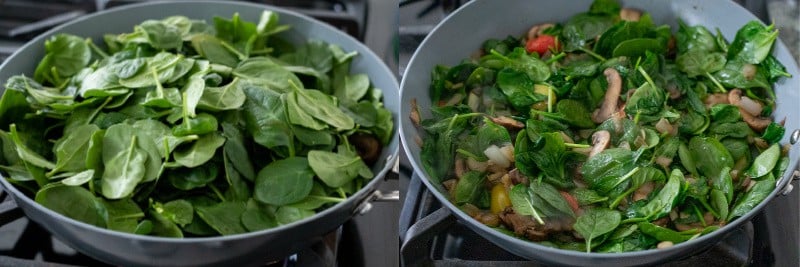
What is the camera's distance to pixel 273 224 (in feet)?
2.30

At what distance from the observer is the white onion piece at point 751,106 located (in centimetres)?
66

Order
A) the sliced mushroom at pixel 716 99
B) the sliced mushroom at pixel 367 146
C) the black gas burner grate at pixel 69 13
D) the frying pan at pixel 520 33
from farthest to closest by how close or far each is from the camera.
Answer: the black gas burner grate at pixel 69 13 < the sliced mushroom at pixel 367 146 < the sliced mushroom at pixel 716 99 < the frying pan at pixel 520 33

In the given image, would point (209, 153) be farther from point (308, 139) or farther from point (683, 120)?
point (683, 120)

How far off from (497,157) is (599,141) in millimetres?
79

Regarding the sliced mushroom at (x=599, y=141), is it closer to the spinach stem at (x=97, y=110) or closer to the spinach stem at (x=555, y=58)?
the spinach stem at (x=555, y=58)

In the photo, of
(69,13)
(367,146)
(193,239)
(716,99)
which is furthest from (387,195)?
(69,13)

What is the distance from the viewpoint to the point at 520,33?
73 cm

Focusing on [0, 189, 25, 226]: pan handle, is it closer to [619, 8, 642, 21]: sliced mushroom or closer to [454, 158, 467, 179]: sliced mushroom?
[454, 158, 467, 179]: sliced mushroom

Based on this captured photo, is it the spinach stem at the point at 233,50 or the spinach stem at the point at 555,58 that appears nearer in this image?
the spinach stem at the point at 555,58

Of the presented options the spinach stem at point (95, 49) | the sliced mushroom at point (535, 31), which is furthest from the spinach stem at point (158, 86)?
the sliced mushroom at point (535, 31)

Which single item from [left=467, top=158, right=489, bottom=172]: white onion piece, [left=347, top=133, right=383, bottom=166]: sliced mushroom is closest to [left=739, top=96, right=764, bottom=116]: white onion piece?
[left=467, top=158, right=489, bottom=172]: white onion piece

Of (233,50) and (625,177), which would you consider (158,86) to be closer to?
(233,50)

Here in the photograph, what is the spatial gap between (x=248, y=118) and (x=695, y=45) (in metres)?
0.40

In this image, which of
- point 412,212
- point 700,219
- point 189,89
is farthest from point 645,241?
point 189,89
